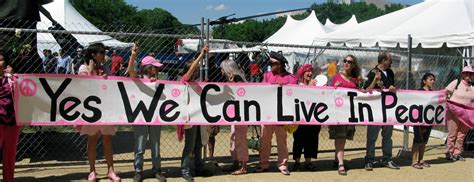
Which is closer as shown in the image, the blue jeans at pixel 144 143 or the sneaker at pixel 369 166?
the blue jeans at pixel 144 143

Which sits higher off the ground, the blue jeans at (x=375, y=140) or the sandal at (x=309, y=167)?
the blue jeans at (x=375, y=140)

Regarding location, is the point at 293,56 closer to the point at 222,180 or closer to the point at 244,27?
the point at 222,180

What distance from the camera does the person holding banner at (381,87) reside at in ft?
24.8

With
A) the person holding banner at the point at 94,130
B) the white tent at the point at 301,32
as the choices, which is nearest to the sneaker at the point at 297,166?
the person holding banner at the point at 94,130

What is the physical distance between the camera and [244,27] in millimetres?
103875

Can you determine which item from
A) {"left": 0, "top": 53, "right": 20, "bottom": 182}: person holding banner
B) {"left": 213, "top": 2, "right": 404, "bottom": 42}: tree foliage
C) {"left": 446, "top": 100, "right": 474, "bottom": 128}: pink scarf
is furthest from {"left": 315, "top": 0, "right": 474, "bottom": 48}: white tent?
{"left": 213, "top": 2, "right": 404, "bottom": 42}: tree foliage

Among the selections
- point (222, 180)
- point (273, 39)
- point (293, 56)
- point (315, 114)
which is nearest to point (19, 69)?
point (222, 180)

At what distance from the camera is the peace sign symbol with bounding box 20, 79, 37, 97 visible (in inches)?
227

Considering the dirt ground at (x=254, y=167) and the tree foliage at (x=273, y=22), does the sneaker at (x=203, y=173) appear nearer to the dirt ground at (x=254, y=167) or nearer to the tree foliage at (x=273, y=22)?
the dirt ground at (x=254, y=167)

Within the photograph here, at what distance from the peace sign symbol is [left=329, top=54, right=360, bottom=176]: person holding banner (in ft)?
13.3

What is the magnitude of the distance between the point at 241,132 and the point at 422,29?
810cm

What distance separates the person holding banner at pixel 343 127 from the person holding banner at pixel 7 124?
4261 millimetres

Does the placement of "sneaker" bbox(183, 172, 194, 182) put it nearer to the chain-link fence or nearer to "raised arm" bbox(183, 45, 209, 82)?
"raised arm" bbox(183, 45, 209, 82)

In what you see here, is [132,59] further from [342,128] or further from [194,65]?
[342,128]
